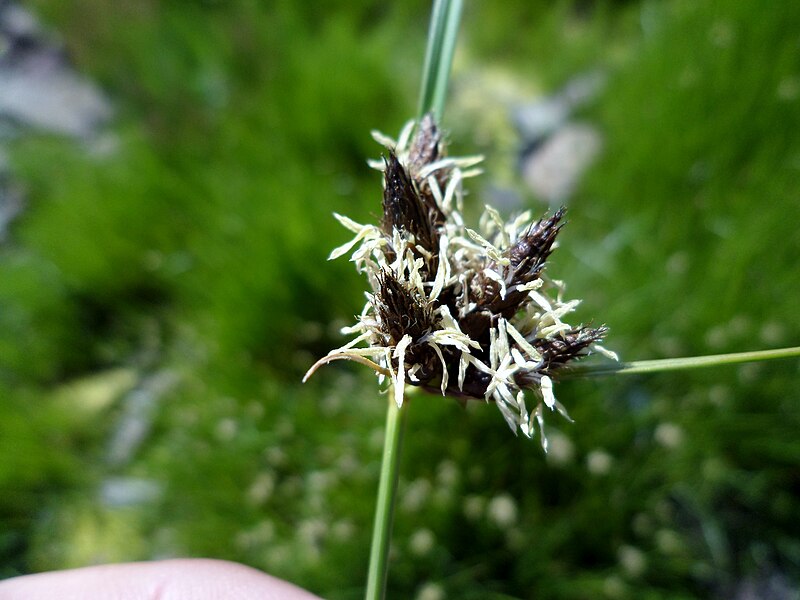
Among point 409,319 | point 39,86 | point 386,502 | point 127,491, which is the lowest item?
point 386,502

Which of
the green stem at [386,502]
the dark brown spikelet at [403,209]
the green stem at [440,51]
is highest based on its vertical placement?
the green stem at [440,51]

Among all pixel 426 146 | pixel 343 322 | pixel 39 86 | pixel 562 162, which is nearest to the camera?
pixel 426 146

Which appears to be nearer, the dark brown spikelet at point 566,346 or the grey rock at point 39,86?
the dark brown spikelet at point 566,346

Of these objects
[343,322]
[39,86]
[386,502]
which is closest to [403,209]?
[386,502]

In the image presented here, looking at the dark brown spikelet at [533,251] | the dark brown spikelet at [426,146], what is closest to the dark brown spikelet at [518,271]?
the dark brown spikelet at [533,251]

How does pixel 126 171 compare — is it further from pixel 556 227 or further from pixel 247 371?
pixel 556 227

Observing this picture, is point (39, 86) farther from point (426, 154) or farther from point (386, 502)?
point (386, 502)

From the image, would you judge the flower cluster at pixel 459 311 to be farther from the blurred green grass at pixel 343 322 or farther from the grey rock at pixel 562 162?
the grey rock at pixel 562 162
